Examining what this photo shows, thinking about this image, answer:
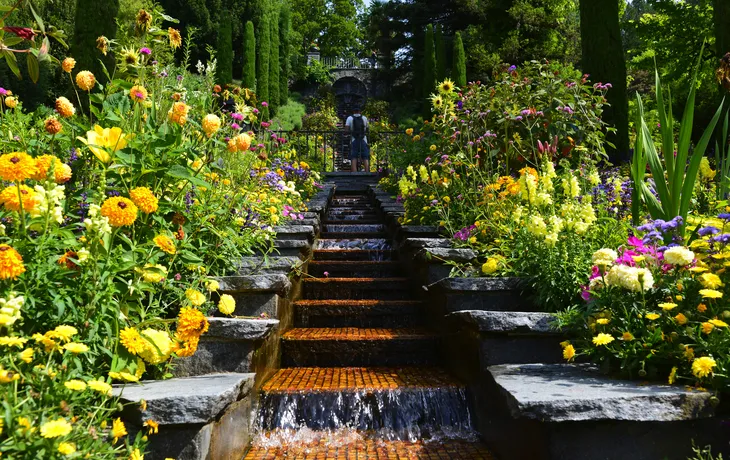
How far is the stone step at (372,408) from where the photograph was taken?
313 cm

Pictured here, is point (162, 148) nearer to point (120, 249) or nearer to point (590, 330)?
point (120, 249)

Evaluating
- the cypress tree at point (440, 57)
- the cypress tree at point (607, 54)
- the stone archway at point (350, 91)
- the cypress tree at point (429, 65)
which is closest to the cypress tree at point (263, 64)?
the cypress tree at point (429, 65)

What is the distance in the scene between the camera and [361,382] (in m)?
3.43

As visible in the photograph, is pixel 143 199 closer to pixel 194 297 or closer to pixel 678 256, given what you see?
pixel 194 297

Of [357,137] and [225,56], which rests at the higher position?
[225,56]

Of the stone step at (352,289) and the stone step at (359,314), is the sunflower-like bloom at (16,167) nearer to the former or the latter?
the stone step at (359,314)

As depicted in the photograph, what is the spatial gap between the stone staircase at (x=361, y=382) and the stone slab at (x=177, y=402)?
0.68 metres

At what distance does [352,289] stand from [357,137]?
848 centimetres

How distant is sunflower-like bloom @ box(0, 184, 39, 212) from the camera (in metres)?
1.98

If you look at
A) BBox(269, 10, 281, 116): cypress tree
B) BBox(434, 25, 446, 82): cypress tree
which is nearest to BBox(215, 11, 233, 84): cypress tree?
BBox(269, 10, 281, 116): cypress tree

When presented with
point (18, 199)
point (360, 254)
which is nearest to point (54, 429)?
point (18, 199)

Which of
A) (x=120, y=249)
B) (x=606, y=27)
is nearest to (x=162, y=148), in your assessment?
(x=120, y=249)

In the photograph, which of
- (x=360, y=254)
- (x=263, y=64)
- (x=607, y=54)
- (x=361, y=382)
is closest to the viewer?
(x=361, y=382)

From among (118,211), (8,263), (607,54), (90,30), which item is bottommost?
(8,263)
